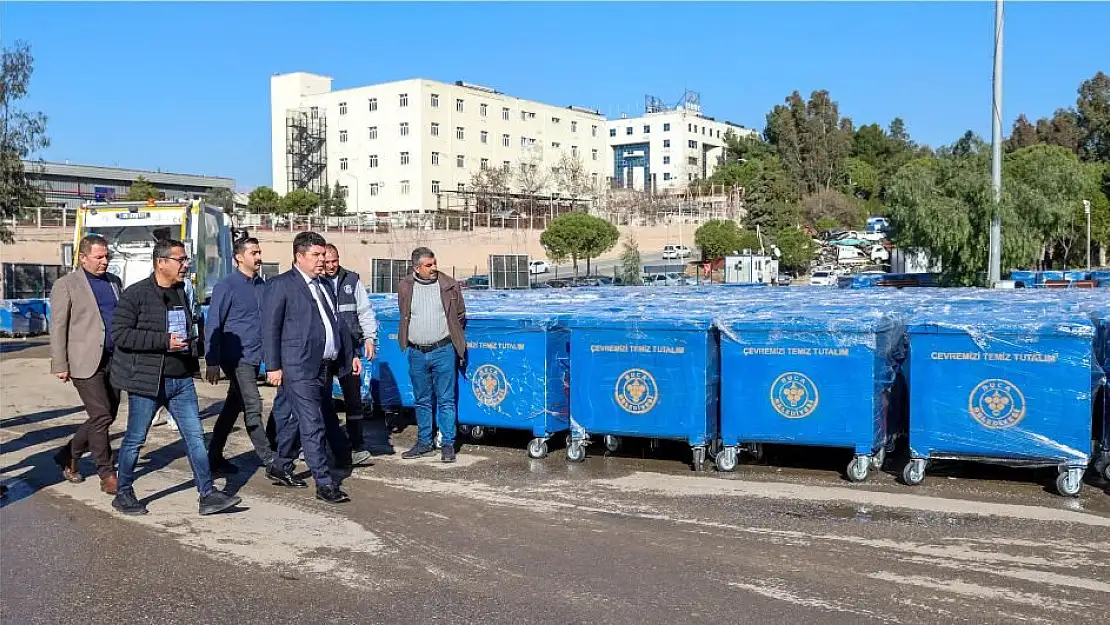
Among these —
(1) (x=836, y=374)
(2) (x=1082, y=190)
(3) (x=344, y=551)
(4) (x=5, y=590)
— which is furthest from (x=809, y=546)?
(2) (x=1082, y=190)

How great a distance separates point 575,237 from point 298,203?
24497 mm

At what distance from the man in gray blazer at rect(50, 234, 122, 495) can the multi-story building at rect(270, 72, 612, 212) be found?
239ft

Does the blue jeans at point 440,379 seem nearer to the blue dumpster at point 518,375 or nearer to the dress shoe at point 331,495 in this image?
the blue dumpster at point 518,375

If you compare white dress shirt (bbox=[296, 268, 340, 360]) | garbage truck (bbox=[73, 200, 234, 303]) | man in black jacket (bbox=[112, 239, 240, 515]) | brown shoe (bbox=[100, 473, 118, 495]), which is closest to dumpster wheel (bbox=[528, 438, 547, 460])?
white dress shirt (bbox=[296, 268, 340, 360])

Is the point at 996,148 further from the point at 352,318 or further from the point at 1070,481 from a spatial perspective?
the point at 352,318

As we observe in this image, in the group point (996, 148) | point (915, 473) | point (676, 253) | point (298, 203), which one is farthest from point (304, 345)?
point (676, 253)

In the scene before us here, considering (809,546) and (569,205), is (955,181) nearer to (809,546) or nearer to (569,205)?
(809,546)

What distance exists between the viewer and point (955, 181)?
89.6 ft

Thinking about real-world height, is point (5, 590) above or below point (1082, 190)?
below

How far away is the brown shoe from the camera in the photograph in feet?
24.7

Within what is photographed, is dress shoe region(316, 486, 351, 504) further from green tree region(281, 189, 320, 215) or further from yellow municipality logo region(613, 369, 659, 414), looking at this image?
Answer: green tree region(281, 189, 320, 215)

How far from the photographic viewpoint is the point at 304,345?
712 centimetres

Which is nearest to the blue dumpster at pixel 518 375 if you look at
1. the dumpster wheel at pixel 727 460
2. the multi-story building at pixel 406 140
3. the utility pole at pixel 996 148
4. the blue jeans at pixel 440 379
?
the blue jeans at pixel 440 379

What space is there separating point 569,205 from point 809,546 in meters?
78.9
